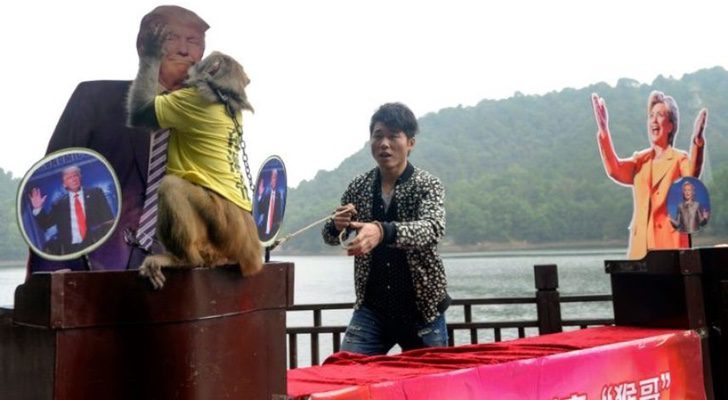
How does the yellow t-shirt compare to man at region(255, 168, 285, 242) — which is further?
man at region(255, 168, 285, 242)

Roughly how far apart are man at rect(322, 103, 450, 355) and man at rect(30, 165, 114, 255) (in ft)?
3.53

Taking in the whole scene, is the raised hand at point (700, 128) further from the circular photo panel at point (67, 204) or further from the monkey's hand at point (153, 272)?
the monkey's hand at point (153, 272)

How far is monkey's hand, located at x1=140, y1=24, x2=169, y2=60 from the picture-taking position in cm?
190

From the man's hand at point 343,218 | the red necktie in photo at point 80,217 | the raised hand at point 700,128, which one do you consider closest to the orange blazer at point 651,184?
the raised hand at point 700,128

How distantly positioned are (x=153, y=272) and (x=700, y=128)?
5.59m

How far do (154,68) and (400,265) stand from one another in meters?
1.46

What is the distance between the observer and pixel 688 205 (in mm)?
4840

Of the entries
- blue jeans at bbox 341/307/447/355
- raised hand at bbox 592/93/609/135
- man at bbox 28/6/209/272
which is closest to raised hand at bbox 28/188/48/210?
man at bbox 28/6/209/272

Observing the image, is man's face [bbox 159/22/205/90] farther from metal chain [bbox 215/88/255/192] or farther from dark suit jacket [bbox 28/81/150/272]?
metal chain [bbox 215/88/255/192]

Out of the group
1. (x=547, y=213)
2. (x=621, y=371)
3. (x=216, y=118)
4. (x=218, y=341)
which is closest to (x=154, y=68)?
(x=216, y=118)

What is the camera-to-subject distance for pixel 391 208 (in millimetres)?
2896

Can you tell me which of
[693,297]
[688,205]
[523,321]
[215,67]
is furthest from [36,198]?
[688,205]

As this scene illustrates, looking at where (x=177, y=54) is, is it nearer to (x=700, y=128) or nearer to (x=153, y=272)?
(x=153, y=272)

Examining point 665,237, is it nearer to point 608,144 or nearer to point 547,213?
point 608,144
